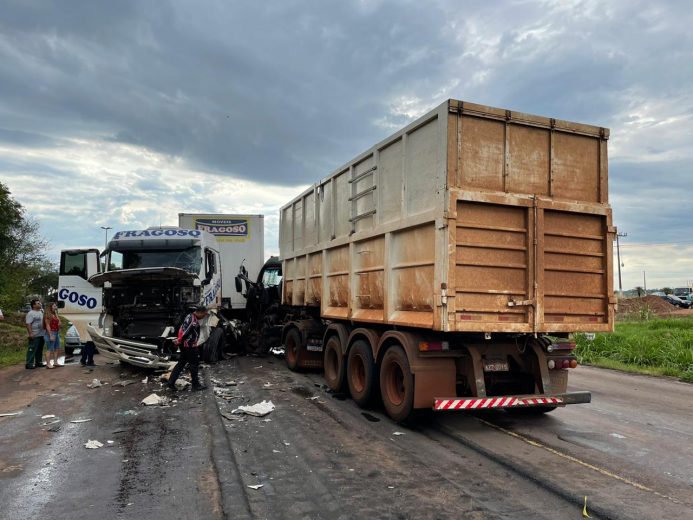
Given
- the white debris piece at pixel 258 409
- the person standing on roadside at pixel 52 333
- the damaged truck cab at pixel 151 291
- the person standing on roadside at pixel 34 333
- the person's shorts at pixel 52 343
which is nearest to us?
the white debris piece at pixel 258 409

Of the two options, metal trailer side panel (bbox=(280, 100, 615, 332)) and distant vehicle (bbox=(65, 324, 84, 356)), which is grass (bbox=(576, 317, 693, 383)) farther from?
distant vehicle (bbox=(65, 324, 84, 356))

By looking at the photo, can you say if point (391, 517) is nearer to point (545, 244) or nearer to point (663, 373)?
point (545, 244)

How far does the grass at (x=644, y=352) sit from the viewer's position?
1208 centimetres

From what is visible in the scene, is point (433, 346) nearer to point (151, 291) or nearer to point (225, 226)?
point (151, 291)

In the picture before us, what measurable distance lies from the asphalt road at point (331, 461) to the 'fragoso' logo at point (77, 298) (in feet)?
14.6

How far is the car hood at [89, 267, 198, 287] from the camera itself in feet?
34.2

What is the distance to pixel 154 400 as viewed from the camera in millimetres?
7883

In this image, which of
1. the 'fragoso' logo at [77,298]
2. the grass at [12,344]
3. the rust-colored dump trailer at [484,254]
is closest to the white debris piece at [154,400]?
the rust-colored dump trailer at [484,254]

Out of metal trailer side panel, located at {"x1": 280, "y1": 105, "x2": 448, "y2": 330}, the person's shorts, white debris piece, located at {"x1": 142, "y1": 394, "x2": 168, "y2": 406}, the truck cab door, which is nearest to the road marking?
metal trailer side panel, located at {"x1": 280, "y1": 105, "x2": 448, "y2": 330}

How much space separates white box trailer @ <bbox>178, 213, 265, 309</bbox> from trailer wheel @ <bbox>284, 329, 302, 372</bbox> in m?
5.04

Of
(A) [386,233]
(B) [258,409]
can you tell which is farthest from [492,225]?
(B) [258,409]

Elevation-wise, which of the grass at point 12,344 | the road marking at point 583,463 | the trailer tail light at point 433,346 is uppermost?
the trailer tail light at point 433,346

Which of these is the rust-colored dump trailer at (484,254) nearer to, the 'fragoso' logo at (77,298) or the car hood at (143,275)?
the car hood at (143,275)

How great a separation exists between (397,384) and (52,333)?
9.16m
